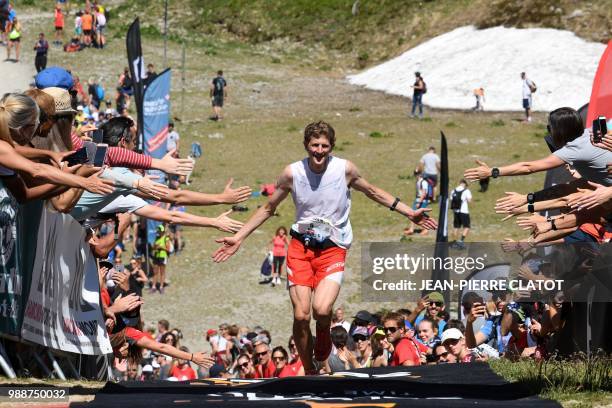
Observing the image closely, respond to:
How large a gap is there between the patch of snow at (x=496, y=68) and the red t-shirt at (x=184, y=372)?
30292 mm

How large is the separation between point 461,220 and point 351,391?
19.7m

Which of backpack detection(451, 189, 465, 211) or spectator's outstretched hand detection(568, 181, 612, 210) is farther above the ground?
spectator's outstretched hand detection(568, 181, 612, 210)

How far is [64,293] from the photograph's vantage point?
1009cm

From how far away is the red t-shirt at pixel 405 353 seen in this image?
1211 centimetres

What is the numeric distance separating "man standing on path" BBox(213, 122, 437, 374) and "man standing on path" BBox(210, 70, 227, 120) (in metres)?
30.9

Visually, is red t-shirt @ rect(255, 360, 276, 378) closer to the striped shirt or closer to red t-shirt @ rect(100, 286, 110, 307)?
red t-shirt @ rect(100, 286, 110, 307)

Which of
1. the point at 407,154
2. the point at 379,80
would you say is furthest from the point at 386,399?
the point at 379,80

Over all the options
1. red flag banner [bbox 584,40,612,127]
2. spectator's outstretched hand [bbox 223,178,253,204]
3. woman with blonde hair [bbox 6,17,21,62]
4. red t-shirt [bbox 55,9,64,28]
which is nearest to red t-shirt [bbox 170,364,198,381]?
spectator's outstretched hand [bbox 223,178,253,204]

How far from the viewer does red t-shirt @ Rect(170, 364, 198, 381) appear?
15086mm

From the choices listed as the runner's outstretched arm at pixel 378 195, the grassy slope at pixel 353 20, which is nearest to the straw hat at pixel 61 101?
the runner's outstretched arm at pixel 378 195

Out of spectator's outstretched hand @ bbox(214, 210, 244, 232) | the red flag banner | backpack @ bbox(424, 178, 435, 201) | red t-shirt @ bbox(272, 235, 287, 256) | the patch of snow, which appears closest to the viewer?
spectator's outstretched hand @ bbox(214, 210, 244, 232)

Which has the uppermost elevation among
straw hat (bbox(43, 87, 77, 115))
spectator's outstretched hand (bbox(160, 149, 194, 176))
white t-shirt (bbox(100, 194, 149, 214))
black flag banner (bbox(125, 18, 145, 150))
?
black flag banner (bbox(125, 18, 145, 150))

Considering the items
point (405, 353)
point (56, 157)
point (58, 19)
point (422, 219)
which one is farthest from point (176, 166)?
point (58, 19)

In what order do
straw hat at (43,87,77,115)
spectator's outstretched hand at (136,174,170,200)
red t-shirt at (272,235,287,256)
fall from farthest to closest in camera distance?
1. red t-shirt at (272,235,287,256)
2. spectator's outstretched hand at (136,174,170,200)
3. straw hat at (43,87,77,115)
